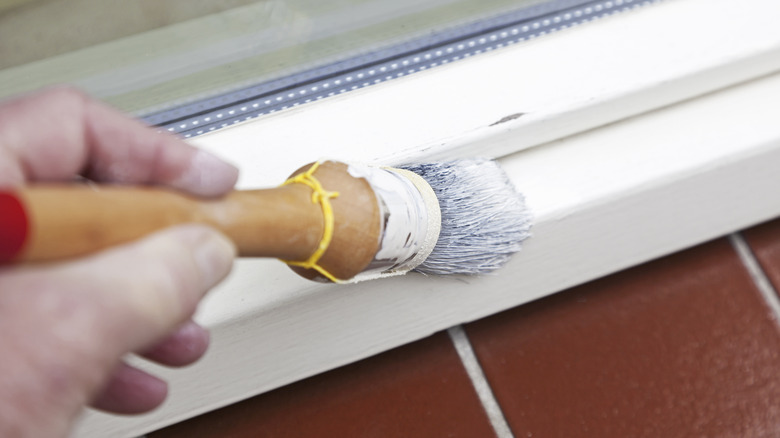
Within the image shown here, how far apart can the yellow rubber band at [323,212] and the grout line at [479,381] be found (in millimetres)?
253

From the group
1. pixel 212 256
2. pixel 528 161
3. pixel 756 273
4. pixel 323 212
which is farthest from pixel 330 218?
pixel 756 273

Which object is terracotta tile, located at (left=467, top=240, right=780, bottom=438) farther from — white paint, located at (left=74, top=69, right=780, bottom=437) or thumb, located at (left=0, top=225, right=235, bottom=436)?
thumb, located at (left=0, top=225, right=235, bottom=436)

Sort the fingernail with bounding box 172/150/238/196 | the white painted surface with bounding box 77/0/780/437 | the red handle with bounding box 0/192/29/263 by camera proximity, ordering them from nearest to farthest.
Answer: the red handle with bounding box 0/192/29/263, the fingernail with bounding box 172/150/238/196, the white painted surface with bounding box 77/0/780/437

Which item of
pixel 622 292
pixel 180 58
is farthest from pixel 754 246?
pixel 180 58

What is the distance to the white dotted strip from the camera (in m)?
0.51

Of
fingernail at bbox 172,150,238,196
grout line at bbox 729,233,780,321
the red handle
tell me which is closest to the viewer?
the red handle

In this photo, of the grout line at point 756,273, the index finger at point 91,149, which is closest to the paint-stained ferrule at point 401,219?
the index finger at point 91,149

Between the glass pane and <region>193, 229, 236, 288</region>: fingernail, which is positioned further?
the glass pane

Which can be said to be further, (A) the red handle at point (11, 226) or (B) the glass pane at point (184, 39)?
(B) the glass pane at point (184, 39)

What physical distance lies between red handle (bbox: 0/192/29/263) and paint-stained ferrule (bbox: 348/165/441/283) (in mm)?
217

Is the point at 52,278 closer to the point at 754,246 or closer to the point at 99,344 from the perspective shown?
the point at 99,344

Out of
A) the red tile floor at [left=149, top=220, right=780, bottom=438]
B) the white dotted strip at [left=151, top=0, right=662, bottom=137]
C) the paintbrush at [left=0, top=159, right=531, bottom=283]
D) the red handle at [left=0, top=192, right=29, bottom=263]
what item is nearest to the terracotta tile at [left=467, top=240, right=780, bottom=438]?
the red tile floor at [left=149, top=220, right=780, bottom=438]

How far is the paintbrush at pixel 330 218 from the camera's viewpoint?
23 centimetres

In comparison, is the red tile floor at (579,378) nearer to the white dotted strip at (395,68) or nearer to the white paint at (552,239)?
the white paint at (552,239)
